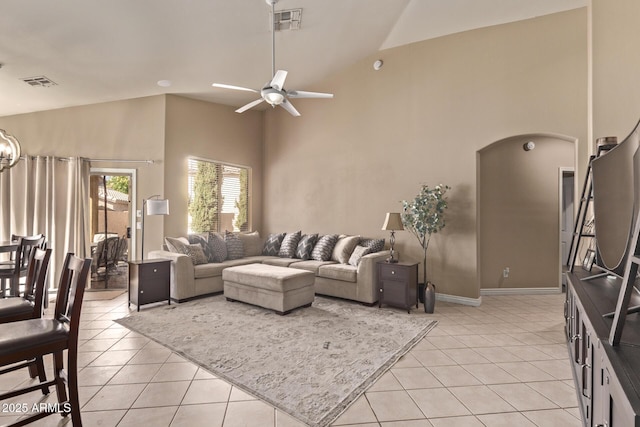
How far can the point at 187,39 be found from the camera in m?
3.98

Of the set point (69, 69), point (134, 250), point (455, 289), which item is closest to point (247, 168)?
point (134, 250)

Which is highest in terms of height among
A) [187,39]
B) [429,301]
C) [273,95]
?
[187,39]

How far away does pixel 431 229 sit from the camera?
15.3 ft

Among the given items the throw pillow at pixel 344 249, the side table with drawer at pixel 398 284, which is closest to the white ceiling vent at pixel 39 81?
the throw pillow at pixel 344 249

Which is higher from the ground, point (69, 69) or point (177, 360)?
point (69, 69)

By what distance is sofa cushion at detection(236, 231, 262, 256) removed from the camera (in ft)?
20.0

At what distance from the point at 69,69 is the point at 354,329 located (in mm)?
4827

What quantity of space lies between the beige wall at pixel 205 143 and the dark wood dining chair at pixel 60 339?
3.79 metres

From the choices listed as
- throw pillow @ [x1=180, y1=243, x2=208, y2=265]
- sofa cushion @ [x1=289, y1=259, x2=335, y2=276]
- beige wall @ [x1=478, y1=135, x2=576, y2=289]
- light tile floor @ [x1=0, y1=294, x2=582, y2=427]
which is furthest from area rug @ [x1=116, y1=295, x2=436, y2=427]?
beige wall @ [x1=478, y1=135, x2=576, y2=289]

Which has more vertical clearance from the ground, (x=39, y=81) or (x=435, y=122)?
(x=39, y=81)

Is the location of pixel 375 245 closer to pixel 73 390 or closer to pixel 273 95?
pixel 273 95

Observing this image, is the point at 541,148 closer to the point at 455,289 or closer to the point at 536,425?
the point at 455,289

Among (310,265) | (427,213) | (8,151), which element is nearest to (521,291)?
(427,213)

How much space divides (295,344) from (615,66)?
13.3 feet
